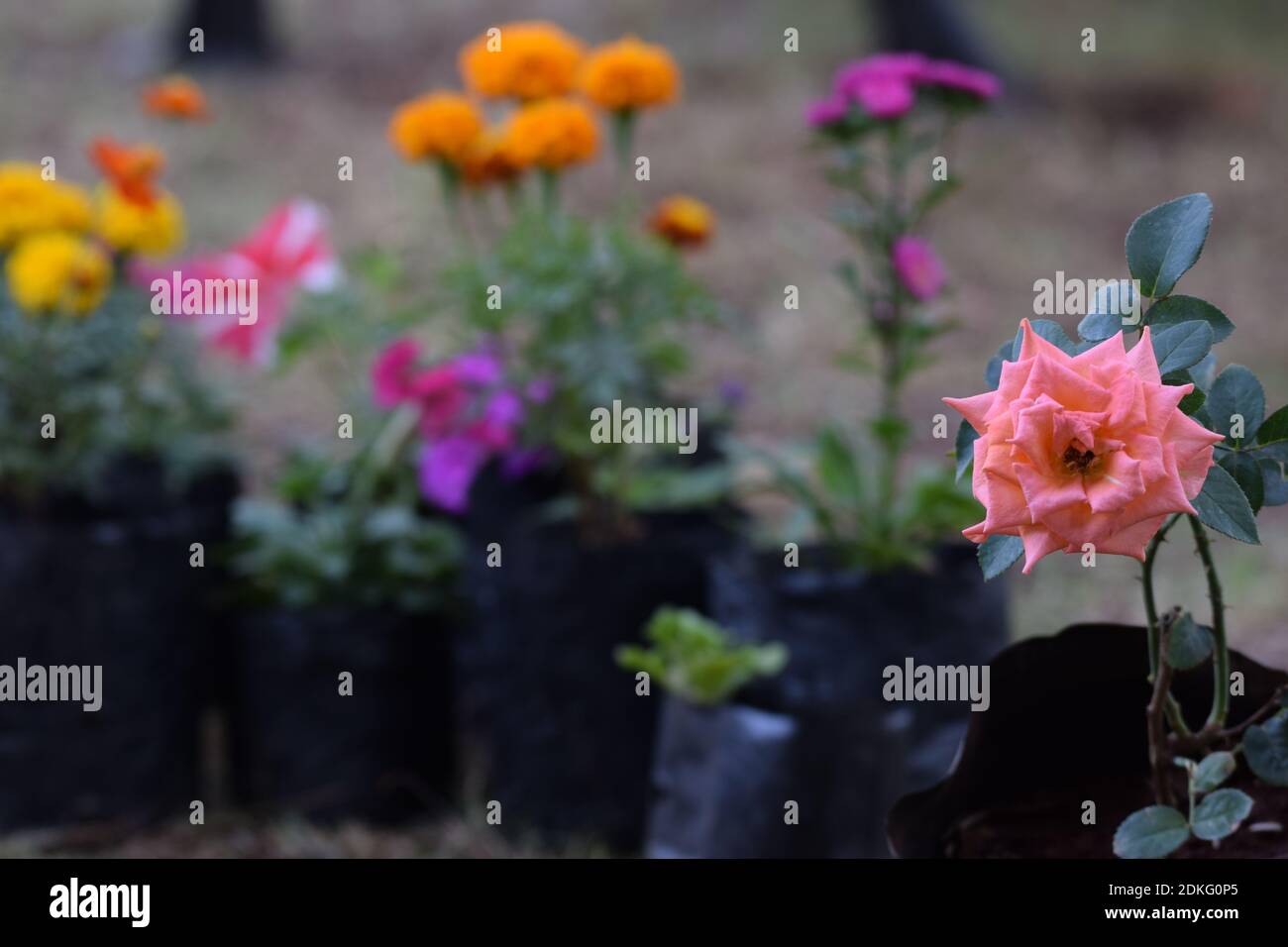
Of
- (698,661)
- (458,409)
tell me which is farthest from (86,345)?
(698,661)

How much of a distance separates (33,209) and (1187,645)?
4.34ft

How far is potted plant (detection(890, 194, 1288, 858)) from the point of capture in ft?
1.41

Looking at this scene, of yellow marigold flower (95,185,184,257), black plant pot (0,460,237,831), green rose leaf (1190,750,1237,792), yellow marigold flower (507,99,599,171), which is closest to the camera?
green rose leaf (1190,750,1237,792)

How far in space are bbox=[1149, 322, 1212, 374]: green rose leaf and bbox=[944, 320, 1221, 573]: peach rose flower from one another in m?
0.04

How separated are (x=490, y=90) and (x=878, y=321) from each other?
446 millimetres

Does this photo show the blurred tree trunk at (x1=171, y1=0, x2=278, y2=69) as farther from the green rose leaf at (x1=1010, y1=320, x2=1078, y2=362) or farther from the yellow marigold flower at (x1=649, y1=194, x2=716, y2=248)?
the green rose leaf at (x1=1010, y1=320, x2=1078, y2=362)

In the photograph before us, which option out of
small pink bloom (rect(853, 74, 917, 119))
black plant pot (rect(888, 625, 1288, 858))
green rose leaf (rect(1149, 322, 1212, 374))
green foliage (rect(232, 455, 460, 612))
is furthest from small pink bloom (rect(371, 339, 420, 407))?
green rose leaf (rect(1149, 322, 1212, 374))

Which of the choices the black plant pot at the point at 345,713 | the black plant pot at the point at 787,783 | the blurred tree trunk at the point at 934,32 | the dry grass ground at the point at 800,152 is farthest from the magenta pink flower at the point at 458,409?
the blurred tree trunk at the point at 934,32

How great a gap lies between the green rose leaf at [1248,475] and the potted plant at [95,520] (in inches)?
46.5

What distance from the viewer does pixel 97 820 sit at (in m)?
1.44

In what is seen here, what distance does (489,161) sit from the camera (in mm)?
1378

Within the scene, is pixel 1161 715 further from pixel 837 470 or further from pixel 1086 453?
pixel 837 470

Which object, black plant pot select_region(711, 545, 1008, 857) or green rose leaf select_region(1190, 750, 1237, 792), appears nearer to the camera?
green rose leaf select_region(1190, 750, 1237, 792)
